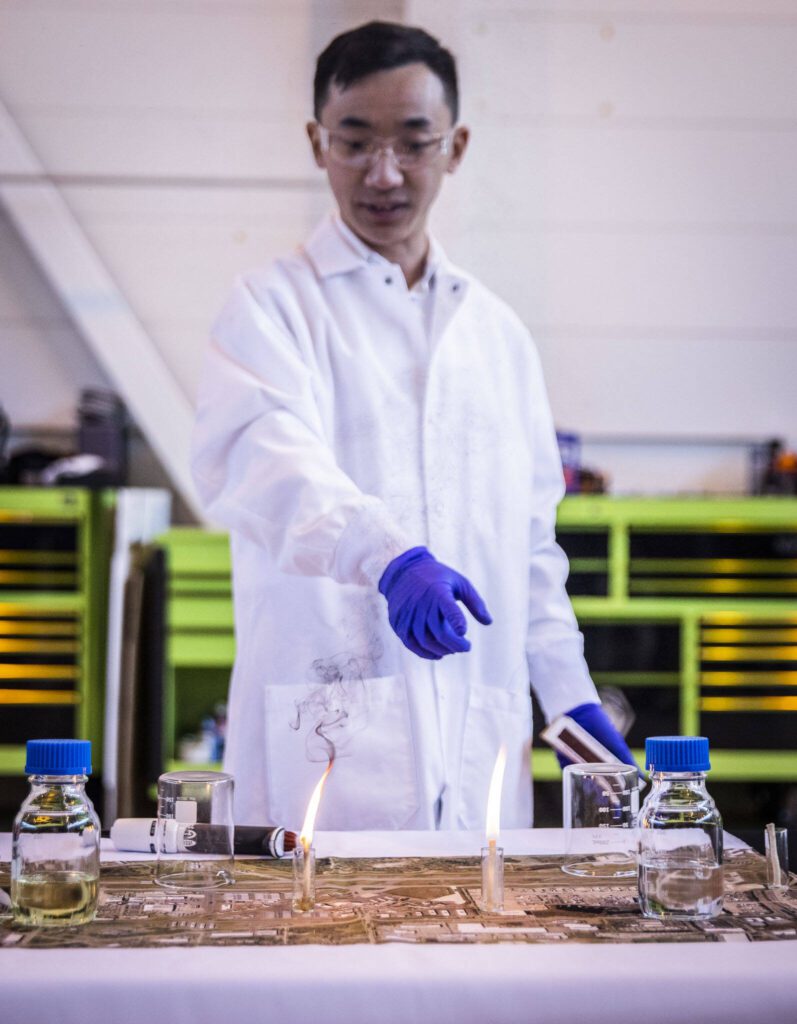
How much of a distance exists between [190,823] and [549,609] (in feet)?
2.39

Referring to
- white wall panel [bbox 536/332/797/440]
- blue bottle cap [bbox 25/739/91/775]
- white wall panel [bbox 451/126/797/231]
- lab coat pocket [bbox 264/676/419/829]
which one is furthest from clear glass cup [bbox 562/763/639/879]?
white wall panel [bbox 451/126/797/231]

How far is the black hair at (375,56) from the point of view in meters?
1.61

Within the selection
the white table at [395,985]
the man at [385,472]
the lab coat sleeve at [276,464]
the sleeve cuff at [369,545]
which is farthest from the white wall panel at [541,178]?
the white table at [395,985]

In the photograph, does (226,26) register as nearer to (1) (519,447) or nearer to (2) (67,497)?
(2) (67,497)

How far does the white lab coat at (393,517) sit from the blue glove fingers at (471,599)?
9.9 inches

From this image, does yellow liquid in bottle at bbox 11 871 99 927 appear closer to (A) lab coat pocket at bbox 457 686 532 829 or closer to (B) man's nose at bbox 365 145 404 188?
(A) lab coat pocket at bbox 457 686 532 829

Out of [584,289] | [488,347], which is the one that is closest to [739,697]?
[584,289]

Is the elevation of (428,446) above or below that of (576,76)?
below

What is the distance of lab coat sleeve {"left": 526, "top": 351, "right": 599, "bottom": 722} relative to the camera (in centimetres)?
161

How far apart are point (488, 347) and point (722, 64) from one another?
250 cm

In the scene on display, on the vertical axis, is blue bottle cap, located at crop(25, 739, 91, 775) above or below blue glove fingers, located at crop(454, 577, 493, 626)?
below

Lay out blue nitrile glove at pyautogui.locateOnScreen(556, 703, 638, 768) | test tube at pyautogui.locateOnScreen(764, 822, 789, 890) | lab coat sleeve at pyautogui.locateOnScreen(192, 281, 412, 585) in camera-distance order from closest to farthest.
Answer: test tube at pyautogui.locateOnScreen(764, 822, 789, 890), lab coat sleeve at pyautogui.locateOnScreen(192, 281, 412, 585), blue nitrile glove at pyautogui.locateOnScreen(556, 703, 638, 768)

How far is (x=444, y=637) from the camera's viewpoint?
3.92 ft

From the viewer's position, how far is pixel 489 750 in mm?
1583
